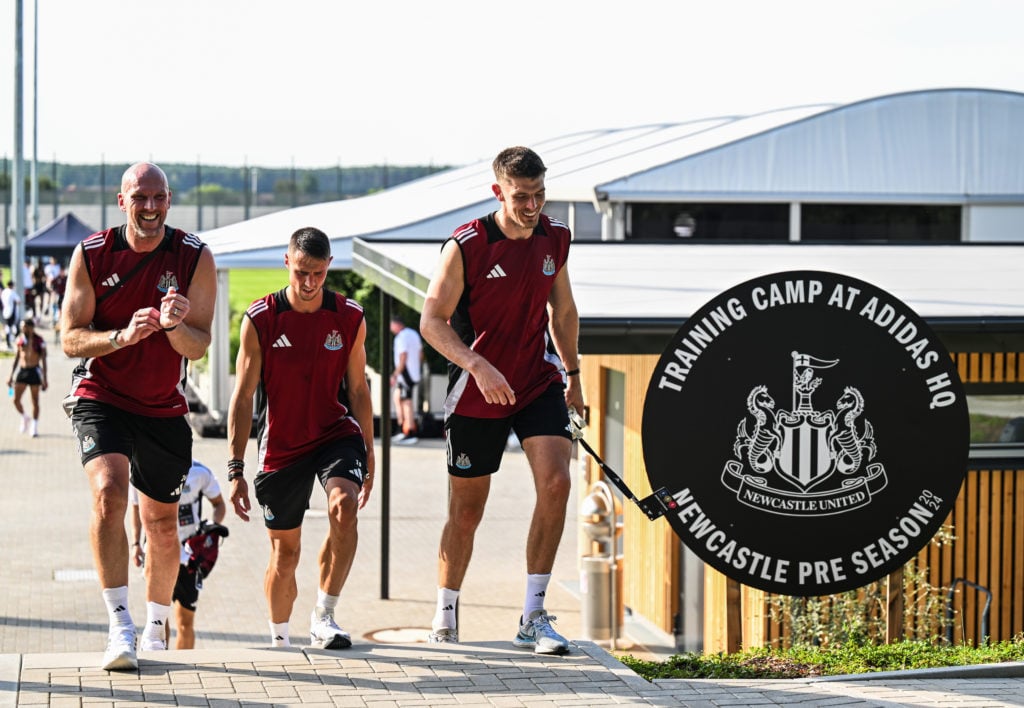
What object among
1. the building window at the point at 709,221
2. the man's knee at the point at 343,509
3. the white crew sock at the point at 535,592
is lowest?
the white crew sock at the point at 535,592

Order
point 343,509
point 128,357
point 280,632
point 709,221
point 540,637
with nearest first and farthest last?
point 128,357 < point 540,637 < point 343,509 < point 280,632 < point 709,221

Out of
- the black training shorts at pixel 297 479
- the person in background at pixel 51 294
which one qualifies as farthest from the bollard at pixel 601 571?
the person in background at pixel 51 294

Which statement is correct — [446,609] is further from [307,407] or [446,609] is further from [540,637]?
[307,407]

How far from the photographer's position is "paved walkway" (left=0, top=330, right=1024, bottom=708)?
5602 millimetres

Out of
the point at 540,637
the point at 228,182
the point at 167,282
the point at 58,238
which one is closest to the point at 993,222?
the point at 540,637

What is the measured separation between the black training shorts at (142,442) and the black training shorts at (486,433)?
1.09 meters

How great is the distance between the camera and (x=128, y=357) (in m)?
5.95

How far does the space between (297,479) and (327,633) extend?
73 cm

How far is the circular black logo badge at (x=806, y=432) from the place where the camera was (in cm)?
696

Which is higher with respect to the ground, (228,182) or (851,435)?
(228,182)

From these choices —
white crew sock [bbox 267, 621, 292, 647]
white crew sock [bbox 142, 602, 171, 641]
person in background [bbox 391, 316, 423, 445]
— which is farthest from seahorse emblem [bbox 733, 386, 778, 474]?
person in background [bbox 391, 316, 423, 445]

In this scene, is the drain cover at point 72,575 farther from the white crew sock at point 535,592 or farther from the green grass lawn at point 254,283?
the green grass lawn at point 254,283

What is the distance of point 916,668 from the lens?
693 cm

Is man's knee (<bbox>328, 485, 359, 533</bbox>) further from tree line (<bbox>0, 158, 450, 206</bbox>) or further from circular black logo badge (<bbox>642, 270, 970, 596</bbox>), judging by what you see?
tree line (<bbox>0, 158, 450, 206</bbox>)
